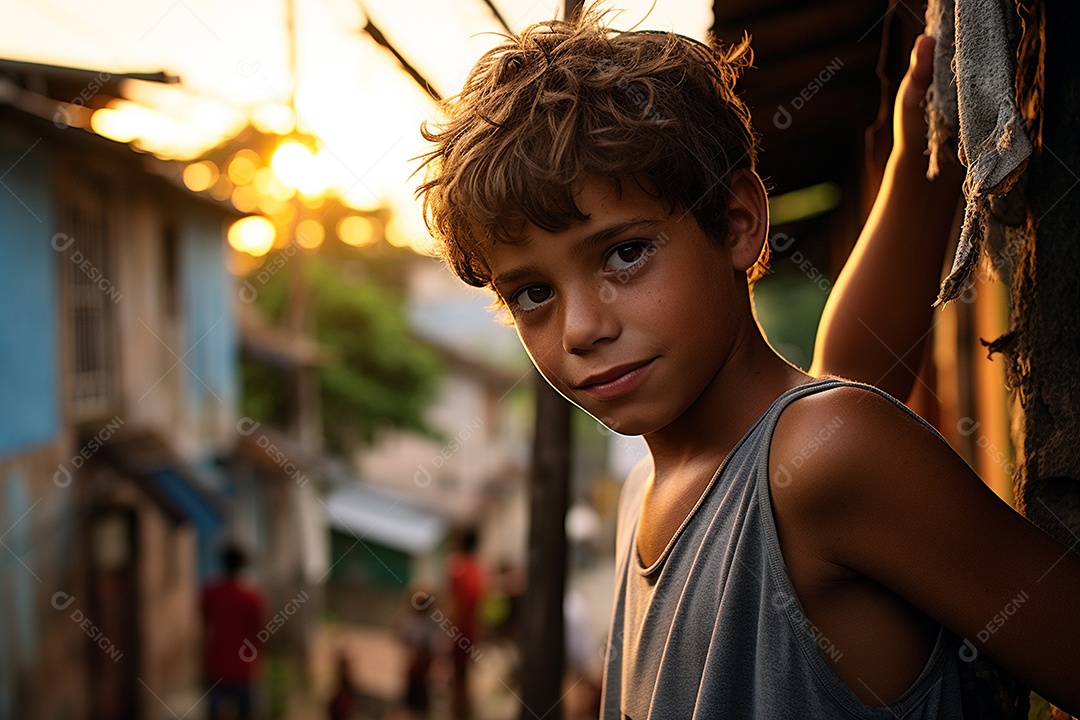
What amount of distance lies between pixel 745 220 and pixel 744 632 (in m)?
0.59

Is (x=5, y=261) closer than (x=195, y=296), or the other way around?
(x=5, y=261)

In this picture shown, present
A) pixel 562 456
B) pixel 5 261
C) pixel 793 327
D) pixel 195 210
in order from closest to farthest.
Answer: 1. pixel 562 456
2. pixel 5 261
3. pixel 195 210
4. pixel 793 327

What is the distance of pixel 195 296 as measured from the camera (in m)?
13.9

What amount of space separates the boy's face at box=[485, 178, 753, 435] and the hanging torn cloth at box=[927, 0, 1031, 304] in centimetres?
30

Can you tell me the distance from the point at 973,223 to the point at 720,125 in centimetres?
42

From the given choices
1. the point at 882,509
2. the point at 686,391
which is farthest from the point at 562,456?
the point at 882,509

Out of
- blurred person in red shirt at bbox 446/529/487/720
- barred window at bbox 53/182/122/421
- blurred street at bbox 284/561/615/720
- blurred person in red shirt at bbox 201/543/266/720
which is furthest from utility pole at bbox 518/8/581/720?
barred window at bbox 53/182/122/421

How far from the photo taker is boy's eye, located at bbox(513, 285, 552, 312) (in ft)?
4.10

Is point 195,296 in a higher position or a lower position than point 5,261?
lower

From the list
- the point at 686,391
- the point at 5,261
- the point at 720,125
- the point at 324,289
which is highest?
the point at 5,261

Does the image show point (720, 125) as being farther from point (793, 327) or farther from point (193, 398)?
point (793, 327)

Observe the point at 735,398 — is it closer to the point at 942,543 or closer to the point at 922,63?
the point at 942,543

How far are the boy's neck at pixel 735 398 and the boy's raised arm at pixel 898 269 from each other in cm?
35

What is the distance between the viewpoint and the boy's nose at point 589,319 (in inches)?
45.4
